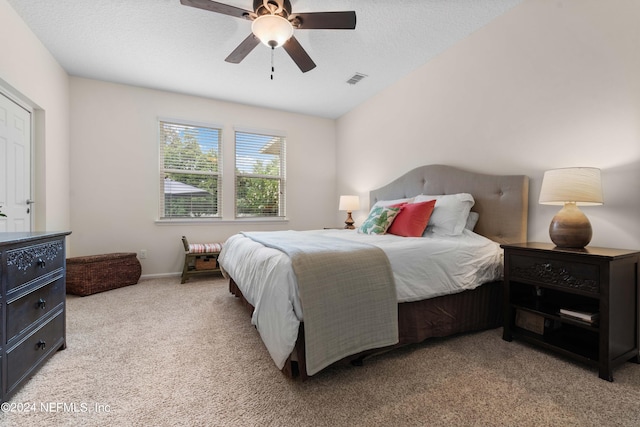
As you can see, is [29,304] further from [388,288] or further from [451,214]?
[451,214]

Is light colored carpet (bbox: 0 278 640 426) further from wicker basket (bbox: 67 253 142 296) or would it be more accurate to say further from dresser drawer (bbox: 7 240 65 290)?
wicker basket (bbox: 67 253 142 296)

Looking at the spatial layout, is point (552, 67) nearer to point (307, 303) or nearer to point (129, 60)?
point (307, 303)

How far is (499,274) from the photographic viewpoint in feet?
7.29

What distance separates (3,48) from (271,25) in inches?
88.1

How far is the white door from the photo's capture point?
2473mm

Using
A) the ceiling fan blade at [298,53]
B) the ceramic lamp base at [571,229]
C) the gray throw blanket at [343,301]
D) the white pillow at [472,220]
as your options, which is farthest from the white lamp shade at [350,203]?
the ceramic lamp base at [571,229]

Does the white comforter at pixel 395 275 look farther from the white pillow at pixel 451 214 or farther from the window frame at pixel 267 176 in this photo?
the window frame at pixel 267 176

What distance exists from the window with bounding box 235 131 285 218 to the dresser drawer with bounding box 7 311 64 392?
287cm

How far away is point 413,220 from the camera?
2670 mm

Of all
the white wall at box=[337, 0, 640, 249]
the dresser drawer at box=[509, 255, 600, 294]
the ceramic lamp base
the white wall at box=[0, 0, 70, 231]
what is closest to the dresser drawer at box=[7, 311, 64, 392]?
the white wall at box=[0, 0, 70, 231]

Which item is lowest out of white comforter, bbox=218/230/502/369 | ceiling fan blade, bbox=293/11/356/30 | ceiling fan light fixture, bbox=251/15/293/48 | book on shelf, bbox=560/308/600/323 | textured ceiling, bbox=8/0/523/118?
book on shelf, bbox=560/308/600/323

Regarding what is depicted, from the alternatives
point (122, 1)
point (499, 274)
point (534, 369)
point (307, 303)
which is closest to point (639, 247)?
point (499, 274)

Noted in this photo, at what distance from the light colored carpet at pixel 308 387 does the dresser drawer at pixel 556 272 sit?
1.56ft

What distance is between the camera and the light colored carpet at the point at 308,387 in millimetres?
1266
